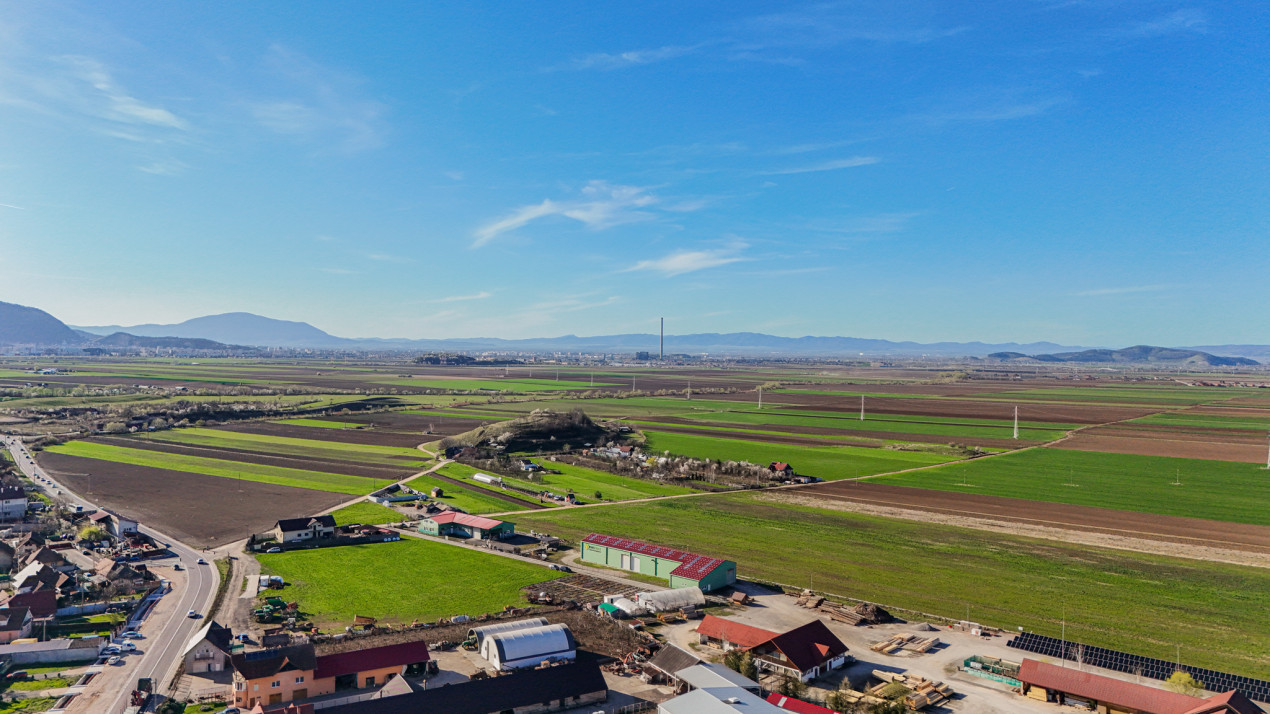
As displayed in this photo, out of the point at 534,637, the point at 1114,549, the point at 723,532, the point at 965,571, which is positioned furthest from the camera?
the point at 723,532

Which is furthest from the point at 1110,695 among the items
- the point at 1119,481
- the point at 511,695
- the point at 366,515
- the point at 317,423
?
the point at 317,423

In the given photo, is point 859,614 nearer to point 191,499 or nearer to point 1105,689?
point 1105,689

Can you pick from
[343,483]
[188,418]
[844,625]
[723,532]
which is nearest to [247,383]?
[188,418]

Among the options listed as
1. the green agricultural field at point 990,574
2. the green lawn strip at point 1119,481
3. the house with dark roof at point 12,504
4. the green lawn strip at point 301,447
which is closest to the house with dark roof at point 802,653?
the green agricultural field at point 990,574

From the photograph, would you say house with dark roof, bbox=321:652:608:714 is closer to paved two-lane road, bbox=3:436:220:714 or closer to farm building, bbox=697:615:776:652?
farm building, bbox=697:615:776:652

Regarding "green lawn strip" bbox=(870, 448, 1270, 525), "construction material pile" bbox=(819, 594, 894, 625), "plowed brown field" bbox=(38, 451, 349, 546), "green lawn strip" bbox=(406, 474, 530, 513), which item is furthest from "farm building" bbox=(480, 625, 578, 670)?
"green lawn strip" bbox=(870, 448, 1270, 525)

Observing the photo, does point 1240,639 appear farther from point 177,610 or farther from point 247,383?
point 247,383
